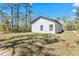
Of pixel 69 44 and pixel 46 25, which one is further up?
pixel 46 25

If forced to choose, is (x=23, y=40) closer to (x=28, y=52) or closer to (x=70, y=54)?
(x=28, y=52)

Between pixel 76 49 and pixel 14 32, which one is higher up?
pixel 14 32

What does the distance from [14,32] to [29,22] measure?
19 cm

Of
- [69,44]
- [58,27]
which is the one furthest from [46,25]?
[69,44]

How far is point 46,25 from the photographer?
246 cm

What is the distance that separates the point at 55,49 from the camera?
2.43m

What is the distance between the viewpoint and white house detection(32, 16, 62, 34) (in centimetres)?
244

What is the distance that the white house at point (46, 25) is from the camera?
8.01ft

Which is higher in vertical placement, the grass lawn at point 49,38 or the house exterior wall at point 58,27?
the house exterior wall at point 58,27

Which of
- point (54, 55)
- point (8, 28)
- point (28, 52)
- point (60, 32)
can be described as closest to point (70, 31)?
point (60, 32)

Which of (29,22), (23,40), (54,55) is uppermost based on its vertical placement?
(29,22)

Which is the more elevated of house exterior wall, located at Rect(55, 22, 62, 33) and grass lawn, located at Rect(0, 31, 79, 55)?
house exterior wall, located at Rect(55, 22, 62, 33)

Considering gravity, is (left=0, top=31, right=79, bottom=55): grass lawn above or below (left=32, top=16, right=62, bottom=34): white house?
below

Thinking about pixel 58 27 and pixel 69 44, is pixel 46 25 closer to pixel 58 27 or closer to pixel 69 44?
pixel 58 27
